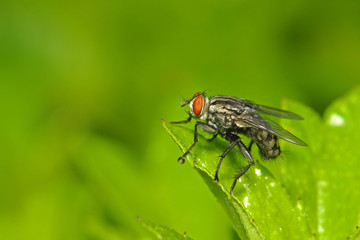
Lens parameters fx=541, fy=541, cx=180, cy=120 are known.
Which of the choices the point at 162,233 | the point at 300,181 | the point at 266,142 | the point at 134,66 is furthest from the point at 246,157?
the point at 134,66

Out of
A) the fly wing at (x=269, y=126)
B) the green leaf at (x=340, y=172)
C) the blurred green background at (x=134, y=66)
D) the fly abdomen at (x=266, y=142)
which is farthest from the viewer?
the blurred green background at (x=134, y=66)

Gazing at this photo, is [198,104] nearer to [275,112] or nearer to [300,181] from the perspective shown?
[275,112]

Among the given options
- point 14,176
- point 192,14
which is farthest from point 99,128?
point 192,14

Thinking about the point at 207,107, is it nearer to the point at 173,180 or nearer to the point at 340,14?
the point at 173,180

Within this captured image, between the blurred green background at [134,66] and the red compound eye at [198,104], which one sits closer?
the red compound eye at [198,104]

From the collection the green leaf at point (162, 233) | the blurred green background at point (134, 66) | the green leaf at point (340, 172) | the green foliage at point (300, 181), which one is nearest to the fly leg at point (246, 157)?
the green foliage at point (300, 181)

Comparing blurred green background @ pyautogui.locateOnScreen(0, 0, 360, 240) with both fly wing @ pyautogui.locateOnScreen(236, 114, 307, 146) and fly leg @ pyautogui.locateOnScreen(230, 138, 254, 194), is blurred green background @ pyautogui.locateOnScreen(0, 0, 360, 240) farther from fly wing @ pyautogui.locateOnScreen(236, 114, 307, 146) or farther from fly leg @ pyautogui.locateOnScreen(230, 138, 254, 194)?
fly leg @ pyautogui.locateOnScreen(230, 138, 254, 194)

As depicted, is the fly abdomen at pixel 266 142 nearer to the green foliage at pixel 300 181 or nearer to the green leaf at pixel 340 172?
the green foliage at pixel 300 181
